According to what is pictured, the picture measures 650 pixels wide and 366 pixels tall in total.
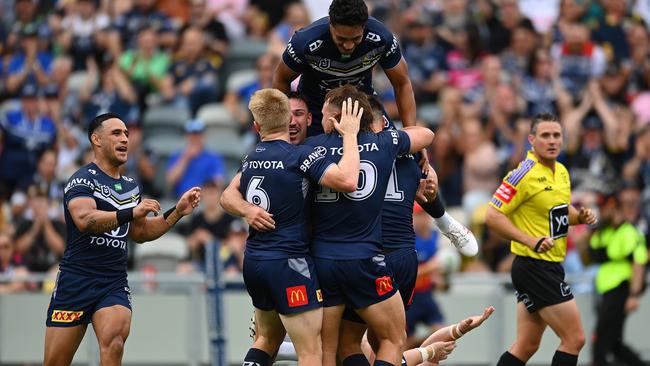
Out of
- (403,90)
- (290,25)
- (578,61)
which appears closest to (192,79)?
(290,25)

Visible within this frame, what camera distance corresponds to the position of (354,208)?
33.9 ft

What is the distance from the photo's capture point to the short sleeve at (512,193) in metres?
12.1

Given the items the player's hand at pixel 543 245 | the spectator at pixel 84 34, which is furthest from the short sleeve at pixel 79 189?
the spectator at pixel 84 34

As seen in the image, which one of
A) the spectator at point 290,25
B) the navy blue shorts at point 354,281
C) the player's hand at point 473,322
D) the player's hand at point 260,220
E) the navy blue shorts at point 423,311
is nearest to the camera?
the player's hand at point 260,220

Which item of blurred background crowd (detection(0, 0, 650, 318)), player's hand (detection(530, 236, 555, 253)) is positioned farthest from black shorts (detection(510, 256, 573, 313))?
blurred background crowd (detection(0, 0, 650, 318))

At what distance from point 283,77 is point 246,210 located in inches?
55.2

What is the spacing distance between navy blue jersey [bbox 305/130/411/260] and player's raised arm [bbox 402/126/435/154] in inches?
10.5

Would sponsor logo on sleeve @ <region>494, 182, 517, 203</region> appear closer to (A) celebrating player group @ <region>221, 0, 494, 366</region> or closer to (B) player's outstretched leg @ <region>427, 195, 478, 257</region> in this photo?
(B) player's outstretched leg @ <region>427, 195, 478, 257</region>

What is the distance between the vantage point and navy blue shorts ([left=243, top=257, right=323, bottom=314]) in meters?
10.2

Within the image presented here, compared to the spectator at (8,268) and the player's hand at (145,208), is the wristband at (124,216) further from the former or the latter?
the spectator at (8,268)

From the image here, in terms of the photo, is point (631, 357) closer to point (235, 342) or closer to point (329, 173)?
point (235, 342)

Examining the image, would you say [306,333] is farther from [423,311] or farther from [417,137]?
[423,311]

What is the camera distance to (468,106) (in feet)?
63.6

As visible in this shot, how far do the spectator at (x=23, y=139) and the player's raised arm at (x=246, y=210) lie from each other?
29.9ft
